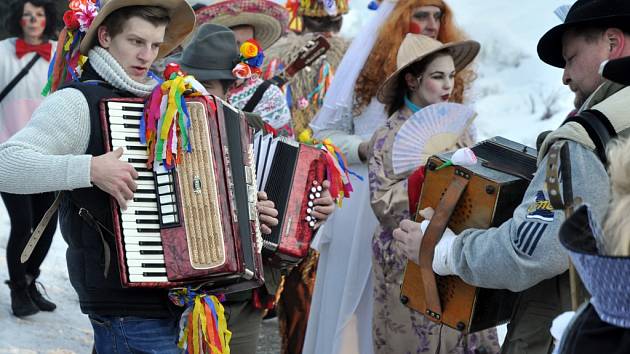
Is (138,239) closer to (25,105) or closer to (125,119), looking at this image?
(125,119)

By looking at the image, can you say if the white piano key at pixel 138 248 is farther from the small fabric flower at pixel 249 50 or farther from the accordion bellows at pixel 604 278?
the small fabric flower at pixel 249 50

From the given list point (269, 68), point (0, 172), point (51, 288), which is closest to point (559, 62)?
point (0, 172)

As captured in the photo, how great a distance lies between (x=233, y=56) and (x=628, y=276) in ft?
10.5

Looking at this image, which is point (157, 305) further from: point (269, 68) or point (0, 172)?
point (269, 68)

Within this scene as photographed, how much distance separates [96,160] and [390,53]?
8.14 feet

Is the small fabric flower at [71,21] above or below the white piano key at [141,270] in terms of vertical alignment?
above

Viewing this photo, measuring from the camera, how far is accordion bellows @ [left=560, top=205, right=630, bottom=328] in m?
1.72

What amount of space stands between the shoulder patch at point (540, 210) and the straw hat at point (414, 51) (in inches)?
81.9

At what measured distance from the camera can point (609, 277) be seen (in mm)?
1747

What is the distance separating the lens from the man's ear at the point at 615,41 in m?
2.78

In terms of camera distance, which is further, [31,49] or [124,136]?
[31,49]

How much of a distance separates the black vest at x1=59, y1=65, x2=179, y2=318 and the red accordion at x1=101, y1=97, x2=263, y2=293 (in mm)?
100

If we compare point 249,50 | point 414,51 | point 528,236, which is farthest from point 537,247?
point 249,50

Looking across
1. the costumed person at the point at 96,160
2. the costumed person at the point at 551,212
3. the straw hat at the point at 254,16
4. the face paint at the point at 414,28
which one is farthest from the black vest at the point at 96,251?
the straw hat at the point at 254,16
